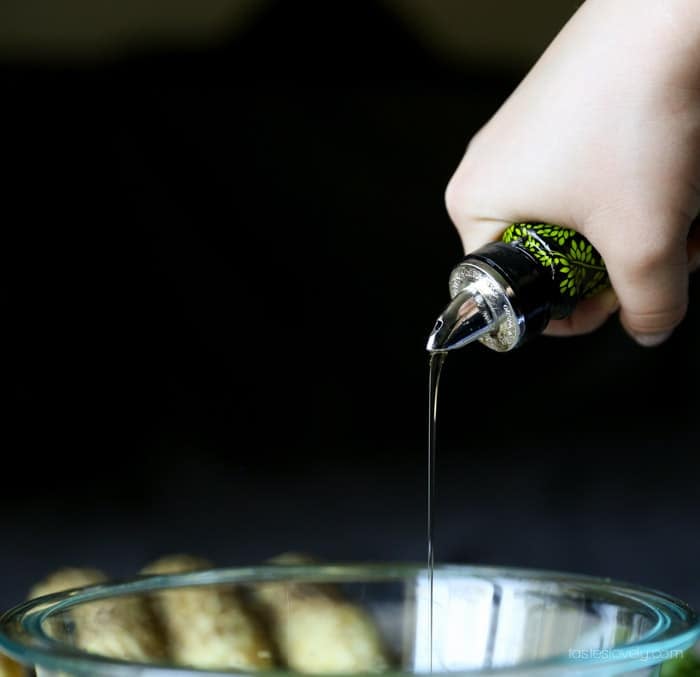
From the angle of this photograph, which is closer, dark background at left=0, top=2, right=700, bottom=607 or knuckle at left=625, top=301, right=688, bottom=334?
knuckle at left=625, top=301, right=688, bottom=334

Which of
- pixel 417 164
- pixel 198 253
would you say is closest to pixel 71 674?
pixel 198 253

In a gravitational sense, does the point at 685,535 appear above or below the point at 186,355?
below

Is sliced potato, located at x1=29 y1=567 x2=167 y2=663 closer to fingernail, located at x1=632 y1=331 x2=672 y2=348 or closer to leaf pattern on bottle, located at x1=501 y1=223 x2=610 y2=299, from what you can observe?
leaf pattern on bottle, located at x1=501 y1=223 x2=610 y2=299

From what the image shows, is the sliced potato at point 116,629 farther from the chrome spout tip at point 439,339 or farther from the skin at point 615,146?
the skin at point 615,146

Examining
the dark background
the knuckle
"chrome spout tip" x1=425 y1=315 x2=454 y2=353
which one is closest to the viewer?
"chrome spout tip" x1=425 y1=315 x2=454 y2=353

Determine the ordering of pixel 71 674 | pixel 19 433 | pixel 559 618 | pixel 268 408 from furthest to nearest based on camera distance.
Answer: pixel 268 408, pixel 19 433, pixel 559 618, pixel 71 674

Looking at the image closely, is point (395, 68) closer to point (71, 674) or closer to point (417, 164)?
point (417, 164)

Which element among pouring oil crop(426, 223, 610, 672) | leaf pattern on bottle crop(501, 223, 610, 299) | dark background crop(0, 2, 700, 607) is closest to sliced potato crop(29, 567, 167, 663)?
pouring oil crop(426, 223, 610, 672)

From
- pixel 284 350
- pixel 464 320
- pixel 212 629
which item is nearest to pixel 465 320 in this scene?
pixel 464 320
